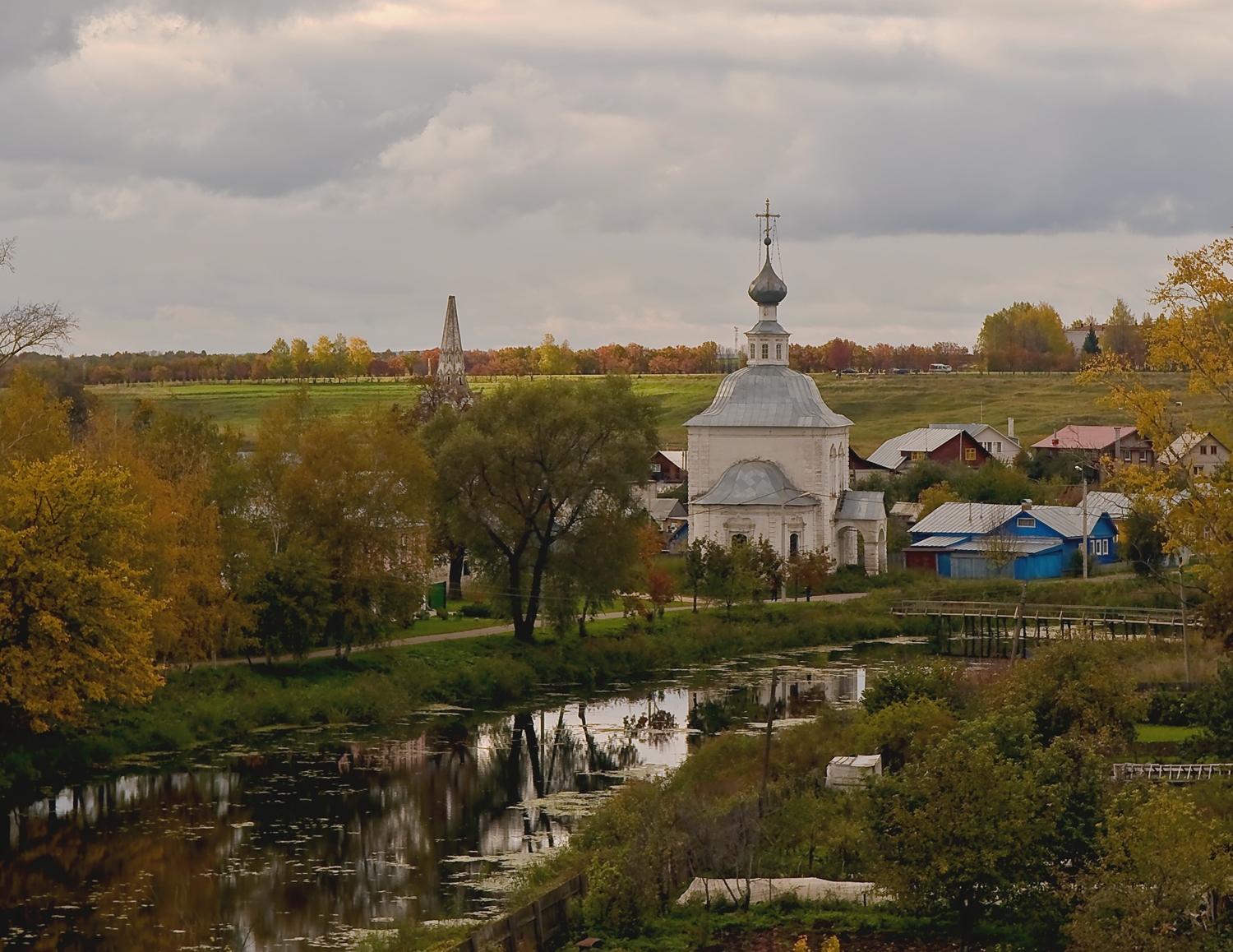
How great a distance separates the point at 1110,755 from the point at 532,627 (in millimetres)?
20553

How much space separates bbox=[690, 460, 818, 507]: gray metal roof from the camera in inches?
2122

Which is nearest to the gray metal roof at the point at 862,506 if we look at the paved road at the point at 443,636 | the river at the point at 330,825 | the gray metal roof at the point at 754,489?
the gray metal roof at the point at 754,489

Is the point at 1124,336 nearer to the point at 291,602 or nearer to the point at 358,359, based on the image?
the point at 358,359

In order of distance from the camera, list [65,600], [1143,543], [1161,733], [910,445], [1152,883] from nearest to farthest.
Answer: [1152,883], [1161,733], [65,600], [1143,543], [910,445]

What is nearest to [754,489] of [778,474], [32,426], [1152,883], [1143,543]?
[778,474]

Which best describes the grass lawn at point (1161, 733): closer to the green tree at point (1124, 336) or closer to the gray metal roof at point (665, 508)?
the gray metal roof at point (665, 508)

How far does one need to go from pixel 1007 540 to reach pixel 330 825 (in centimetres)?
3383

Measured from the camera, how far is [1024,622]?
153ft

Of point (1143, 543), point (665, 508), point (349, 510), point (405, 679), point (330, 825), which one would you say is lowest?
point (330, 825)

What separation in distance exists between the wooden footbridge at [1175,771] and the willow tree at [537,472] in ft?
64.2

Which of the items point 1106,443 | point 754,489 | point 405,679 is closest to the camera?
point 405,679

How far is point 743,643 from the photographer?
44.1 meters

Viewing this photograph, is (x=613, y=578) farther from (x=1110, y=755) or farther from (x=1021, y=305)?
(x=1021, y=305)

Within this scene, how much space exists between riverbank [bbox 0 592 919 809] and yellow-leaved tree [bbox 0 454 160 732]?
1222 millimetres
